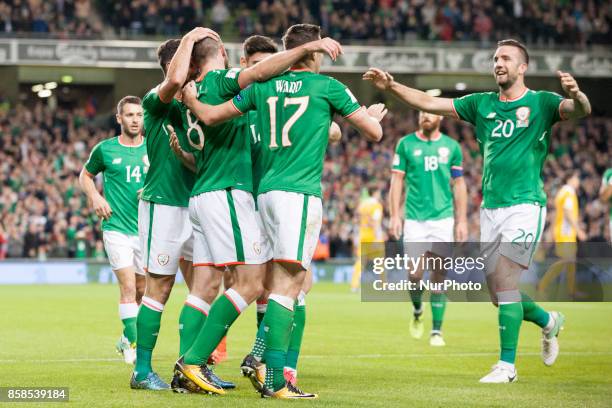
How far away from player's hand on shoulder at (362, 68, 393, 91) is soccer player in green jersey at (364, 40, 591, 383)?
26 centimetres

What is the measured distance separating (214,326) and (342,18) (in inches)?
1228

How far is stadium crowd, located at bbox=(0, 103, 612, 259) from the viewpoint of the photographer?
94.9 ft

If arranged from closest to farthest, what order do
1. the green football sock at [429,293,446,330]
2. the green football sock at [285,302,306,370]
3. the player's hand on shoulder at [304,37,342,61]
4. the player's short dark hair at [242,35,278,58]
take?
the player's hand on shoulder at [304,37,342,61] < the green football sock at [285,302,306,370] < the player's short dark hair at [242,35,278,58] < the green football sock at [429,293,446,330]

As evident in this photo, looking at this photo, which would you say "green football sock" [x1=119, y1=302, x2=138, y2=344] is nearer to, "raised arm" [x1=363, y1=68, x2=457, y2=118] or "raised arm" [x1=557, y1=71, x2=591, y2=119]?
"raised arm" [x1=363, y1=68, x2=457, y2=118]

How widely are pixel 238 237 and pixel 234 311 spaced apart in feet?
1.69

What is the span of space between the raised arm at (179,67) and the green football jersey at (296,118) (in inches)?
16.3

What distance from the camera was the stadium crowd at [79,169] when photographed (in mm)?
28938

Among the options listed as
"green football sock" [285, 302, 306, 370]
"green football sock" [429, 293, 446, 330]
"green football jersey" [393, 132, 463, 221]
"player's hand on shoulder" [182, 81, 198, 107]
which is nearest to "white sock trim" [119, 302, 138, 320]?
"green football sock" [285, 302, 306, 370]

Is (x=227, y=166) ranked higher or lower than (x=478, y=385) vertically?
higher

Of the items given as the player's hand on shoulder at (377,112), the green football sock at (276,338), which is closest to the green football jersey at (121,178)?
the player's hand on shoulder at (377,112)

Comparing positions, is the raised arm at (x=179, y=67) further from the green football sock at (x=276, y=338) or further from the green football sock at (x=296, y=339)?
the green football sock at (x=296, y=339)

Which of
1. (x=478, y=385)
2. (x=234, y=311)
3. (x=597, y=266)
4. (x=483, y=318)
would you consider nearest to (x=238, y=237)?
(x=234, y=311)

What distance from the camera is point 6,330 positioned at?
43.7ft

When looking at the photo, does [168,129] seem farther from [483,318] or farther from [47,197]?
[47,197]
